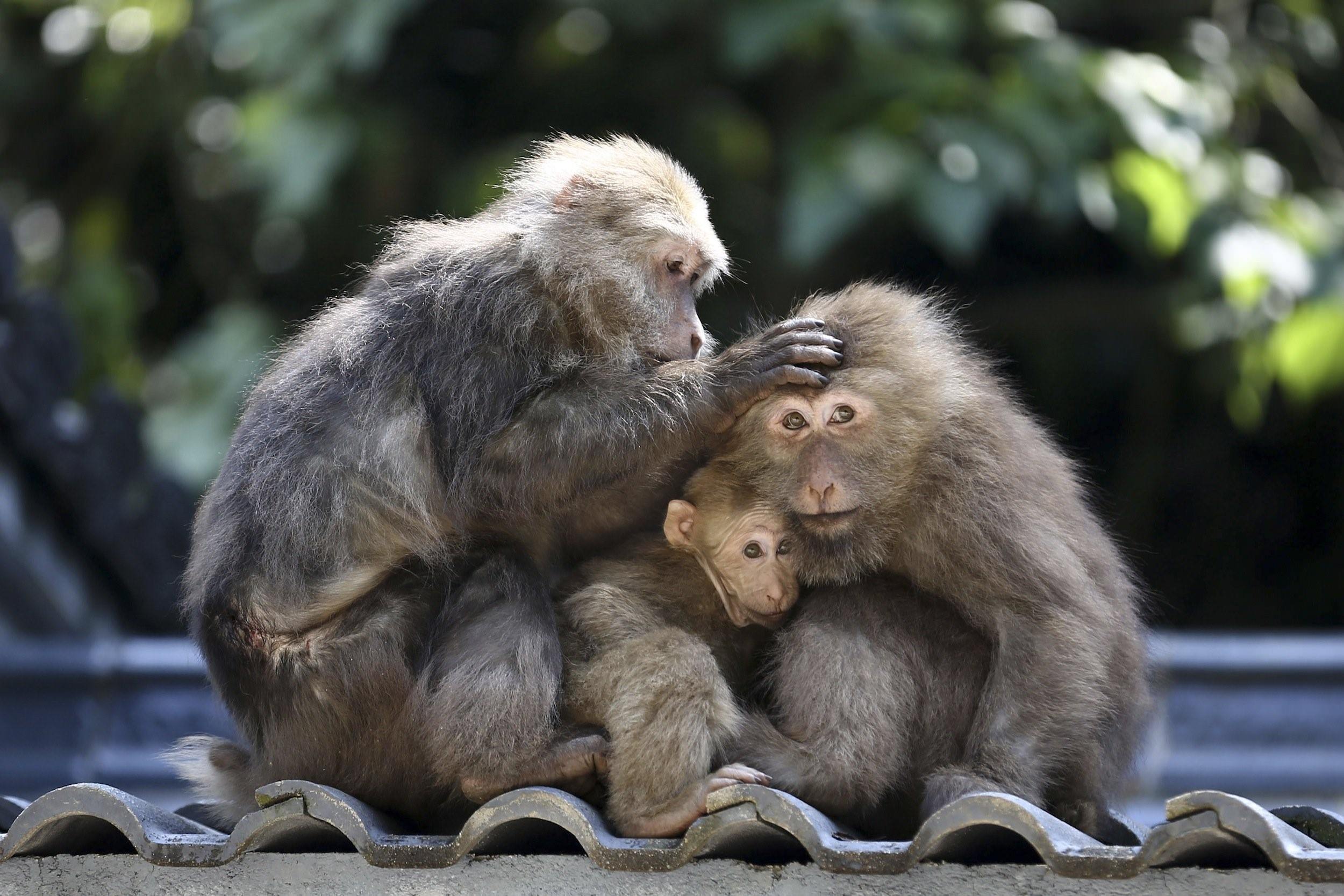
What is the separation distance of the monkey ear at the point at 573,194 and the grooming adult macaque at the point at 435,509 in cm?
28

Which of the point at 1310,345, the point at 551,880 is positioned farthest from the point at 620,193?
the point at 1310,345

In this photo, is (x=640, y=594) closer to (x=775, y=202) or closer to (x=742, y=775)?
(x=742, y=775)

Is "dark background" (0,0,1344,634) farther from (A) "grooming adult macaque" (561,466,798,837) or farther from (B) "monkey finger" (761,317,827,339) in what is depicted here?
(A) "grooming adult macaque" (561,466,798,837)

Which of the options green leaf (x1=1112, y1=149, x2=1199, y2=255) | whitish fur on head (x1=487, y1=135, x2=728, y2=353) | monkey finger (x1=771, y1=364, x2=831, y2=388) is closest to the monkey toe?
monkey finger (x1=771, y1=364, x2=831, y2=388)

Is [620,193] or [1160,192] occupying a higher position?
[620,193]

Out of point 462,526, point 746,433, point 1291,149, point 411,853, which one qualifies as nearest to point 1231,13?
point 1291,149

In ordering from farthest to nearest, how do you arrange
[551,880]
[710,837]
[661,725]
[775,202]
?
[775,202], [661,725], [551,880], [710,837]

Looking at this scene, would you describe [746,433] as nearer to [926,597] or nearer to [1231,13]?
[926,597]

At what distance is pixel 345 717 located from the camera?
4090 mm

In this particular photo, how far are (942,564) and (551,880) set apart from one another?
123cm

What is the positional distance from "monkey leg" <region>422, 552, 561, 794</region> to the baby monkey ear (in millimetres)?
478

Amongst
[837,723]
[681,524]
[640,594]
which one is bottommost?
[837,723]

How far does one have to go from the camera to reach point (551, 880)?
363cm

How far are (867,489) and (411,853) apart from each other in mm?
1439
